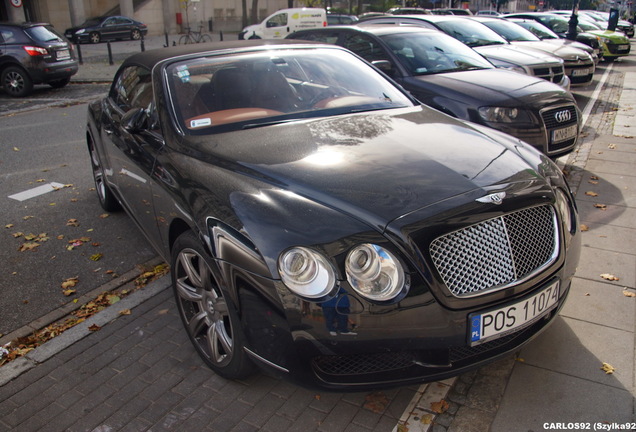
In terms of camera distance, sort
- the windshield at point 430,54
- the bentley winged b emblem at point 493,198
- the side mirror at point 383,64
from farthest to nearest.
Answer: the windshield at point 430,54 → the side mirror at point 383,64 → the bentley winged b emblem at point 493,198

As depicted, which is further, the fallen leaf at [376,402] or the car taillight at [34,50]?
the car taillight at [34,50]

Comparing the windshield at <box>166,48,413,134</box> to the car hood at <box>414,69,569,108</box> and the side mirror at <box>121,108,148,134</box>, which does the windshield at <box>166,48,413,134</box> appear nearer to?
the side mirror at <box>121,108,148,134</box>

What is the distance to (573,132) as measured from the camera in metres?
6.42

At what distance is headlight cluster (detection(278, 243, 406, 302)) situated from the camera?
7.86ft

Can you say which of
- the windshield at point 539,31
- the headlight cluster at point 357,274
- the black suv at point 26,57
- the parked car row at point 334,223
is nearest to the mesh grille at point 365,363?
the parked car row at point 334,223

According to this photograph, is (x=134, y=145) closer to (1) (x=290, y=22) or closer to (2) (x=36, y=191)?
(2) (x=36, y=191)

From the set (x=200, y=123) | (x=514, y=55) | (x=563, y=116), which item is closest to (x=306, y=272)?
(x=200, y=123)

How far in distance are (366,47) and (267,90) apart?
4.11 meters

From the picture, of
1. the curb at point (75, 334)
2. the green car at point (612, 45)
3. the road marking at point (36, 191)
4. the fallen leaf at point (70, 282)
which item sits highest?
the curb at point (75, 334)

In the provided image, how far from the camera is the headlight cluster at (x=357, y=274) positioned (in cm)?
240

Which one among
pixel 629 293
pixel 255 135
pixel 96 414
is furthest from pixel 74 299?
pixel 629 293

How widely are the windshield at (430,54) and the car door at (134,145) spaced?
364 cm

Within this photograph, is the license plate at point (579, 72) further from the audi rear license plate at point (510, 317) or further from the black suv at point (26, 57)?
the black suv at point (26, 57)

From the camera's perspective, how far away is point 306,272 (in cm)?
243
